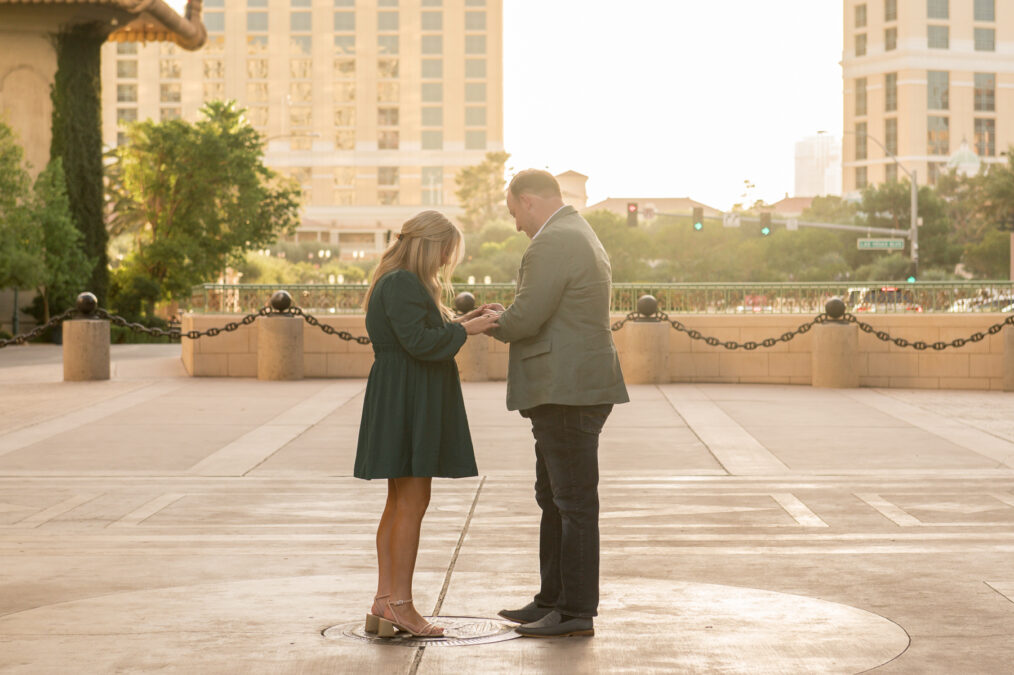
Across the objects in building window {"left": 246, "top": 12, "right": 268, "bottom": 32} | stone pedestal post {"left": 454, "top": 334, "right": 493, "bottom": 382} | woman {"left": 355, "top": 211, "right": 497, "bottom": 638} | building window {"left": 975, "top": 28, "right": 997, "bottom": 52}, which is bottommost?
stone pedestal post {"left": 454, "top": 334, "right": 493, "bottom": 382}

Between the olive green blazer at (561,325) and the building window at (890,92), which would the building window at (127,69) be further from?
the olive green blazer at (561,325)

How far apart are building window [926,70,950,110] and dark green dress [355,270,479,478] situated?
536 feet

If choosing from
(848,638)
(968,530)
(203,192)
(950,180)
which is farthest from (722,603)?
(950,180)

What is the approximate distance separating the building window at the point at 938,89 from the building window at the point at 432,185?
2223 inches

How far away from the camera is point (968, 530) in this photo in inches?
338

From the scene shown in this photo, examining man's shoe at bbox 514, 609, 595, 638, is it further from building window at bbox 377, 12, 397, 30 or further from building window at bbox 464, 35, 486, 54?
building window at bbox 377, 12, 397, 30

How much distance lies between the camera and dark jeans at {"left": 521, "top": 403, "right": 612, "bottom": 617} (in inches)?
231

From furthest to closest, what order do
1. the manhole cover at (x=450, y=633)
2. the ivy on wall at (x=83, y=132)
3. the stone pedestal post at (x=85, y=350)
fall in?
the ivy on wall at (x=83, y=132)
the stone pedestal post at (x=85, y=350)
the manhole cover at (x=450, y=633)

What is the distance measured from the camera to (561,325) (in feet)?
19.4

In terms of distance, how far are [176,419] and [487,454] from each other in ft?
14.5

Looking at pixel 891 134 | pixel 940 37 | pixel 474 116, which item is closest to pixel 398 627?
pixel 474 116

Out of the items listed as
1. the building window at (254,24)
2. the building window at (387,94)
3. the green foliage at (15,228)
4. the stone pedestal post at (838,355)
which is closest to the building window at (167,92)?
the building window at (254,24)

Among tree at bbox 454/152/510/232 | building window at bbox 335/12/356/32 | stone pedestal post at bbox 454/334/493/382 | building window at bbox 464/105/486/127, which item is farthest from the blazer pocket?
building window at bbox 335/12/356/32

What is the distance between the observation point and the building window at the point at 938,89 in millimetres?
159625
